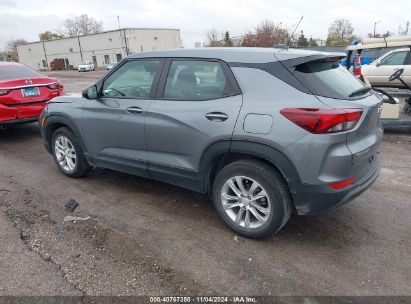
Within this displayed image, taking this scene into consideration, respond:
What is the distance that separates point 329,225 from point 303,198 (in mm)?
819

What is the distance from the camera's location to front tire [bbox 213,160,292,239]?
312 cm

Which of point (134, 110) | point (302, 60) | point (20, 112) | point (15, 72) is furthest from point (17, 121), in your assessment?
point (302, 60)

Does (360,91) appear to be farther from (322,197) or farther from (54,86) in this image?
(54,86)

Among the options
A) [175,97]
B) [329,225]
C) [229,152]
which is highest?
[175,97]

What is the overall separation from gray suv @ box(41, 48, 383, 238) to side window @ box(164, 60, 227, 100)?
0.04ft

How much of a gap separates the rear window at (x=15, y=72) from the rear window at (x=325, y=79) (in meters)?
6.34

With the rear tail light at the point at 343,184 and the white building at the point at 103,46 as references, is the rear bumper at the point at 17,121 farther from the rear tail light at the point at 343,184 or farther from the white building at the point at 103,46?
→ the white building at the point at 103,46

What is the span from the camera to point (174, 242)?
3.39 metres

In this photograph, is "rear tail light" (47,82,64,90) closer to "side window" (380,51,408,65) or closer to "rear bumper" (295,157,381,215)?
"rear bumper" (295,157,381,215)

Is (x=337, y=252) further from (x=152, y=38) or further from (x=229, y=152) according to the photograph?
(x=152, y=38)

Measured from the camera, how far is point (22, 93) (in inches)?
279

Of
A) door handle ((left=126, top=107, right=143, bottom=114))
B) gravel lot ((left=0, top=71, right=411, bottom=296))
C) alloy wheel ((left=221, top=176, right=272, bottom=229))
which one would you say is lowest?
gravel lot ((left=0, top=71, right=411, bottom=296))

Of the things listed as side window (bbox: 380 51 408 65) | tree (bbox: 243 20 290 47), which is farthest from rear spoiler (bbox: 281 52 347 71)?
tree (bbox: 243 20 290 47)

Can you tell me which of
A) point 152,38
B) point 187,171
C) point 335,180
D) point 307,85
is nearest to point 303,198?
point 335,180
